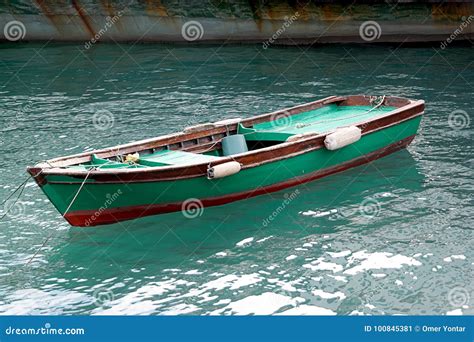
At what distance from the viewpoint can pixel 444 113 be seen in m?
16.1

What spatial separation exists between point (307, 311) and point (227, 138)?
4732mm

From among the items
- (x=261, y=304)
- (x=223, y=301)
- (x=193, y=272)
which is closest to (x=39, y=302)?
(x=193, y=272)

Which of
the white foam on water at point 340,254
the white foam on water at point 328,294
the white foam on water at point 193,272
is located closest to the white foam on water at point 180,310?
the white foam on water at point 193,272

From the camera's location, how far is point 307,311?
8.16 metres

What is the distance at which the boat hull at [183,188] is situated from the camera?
32.4 ft

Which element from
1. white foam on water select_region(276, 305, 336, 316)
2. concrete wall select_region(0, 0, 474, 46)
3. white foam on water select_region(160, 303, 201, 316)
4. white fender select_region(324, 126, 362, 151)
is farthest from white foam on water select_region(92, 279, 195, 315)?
concrete wall select_region(0, 0, 474, 46)

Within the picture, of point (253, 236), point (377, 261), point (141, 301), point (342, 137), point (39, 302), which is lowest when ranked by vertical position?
point (141, 301)

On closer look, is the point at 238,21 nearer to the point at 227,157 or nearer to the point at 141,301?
the point at 227,157

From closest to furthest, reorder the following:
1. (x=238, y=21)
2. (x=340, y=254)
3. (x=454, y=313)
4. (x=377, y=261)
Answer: (x=454, y=313) → (x=377, y=261) → (x=340, y=254) → (x=238, y=21)

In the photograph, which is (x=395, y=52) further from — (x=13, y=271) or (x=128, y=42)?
(x=13, y=271)

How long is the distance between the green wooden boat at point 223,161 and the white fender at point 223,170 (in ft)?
0.05

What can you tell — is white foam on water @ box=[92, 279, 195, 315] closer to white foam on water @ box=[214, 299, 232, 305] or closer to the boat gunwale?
white foam on water @ box=[214, 299, 232, 305]

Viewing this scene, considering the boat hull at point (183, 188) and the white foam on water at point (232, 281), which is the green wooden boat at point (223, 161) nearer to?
the boat hull at point (183, 188)

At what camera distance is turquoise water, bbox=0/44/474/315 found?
8.52m
